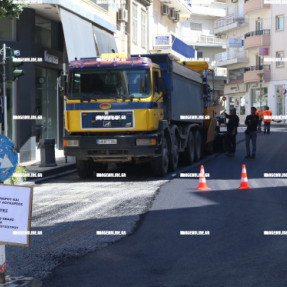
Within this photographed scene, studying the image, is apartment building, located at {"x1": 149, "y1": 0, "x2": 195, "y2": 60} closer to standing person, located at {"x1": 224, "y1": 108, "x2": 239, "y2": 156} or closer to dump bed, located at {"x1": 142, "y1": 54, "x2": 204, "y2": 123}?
standing person, located at {"x1": 224, "y1": 108, "x2": 239, "y2": 156}

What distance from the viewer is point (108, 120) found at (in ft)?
50.3

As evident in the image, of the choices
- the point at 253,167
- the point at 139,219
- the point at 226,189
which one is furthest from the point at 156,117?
the point at 139,219

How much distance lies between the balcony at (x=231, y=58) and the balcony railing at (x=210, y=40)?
3.66 metres

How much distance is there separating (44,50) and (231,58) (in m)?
49.7

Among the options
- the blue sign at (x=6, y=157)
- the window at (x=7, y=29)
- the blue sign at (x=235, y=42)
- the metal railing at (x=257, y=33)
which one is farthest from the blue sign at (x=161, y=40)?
the blue sign at (x=6, y=157)

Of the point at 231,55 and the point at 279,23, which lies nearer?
the point at 279,23

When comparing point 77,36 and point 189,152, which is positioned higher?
point 77,36

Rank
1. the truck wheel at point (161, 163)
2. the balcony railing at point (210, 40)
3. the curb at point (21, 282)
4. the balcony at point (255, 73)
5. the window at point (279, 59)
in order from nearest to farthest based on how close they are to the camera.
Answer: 1. the curb at point (21, 282)
2. the truck wheel at point (161, 163)
3. the window at point (279, 59)
4. the balcony at point (255, 73)
5. the balcony railing at point (210, 40)

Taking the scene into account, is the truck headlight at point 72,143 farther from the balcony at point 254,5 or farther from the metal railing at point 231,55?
the metal railing at point 231,55

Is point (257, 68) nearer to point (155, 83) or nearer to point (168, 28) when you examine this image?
point (168, 28)

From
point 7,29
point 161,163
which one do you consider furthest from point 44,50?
point 161,163

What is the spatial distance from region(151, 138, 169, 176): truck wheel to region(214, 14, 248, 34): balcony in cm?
5545

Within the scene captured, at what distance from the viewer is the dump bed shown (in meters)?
16.6

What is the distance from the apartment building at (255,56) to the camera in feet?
197
